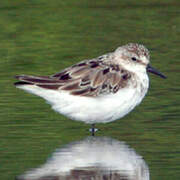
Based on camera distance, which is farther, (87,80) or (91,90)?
(87,80)

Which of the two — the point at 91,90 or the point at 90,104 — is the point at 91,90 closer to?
the point at 91,90

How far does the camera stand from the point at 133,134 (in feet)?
43.4

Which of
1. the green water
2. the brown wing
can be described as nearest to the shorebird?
the brown wing

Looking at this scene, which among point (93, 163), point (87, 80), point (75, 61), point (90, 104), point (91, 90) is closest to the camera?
point (93, 163)

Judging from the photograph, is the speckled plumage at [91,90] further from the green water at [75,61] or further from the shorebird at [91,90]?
the green water at [75,61]

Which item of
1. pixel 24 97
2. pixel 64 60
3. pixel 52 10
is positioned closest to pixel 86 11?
pixel 52 10

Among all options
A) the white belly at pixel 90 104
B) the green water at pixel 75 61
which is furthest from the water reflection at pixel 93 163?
the white belly at pixel 90 104

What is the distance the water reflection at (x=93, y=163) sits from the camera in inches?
435

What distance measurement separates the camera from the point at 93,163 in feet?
38.6

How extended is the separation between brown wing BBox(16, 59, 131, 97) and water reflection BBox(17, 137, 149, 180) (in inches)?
33.9

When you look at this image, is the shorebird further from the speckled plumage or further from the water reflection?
the water reflection

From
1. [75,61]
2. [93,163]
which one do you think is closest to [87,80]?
[93,163]

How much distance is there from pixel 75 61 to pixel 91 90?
14.4 ft

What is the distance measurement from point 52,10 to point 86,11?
0.98 meters
